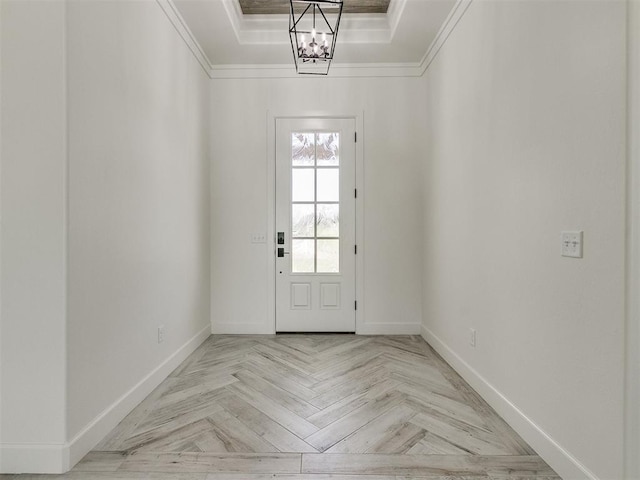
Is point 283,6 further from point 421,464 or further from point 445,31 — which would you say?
point 421,464

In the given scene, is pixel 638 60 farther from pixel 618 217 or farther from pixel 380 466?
pixel 380 466

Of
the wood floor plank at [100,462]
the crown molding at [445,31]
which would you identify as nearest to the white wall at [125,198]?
the wood floor plank at [100,462]

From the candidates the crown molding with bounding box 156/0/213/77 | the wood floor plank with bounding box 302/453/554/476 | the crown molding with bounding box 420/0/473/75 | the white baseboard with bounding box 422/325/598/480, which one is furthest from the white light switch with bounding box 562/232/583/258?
the crown molding with bounding box 156/0/213/77

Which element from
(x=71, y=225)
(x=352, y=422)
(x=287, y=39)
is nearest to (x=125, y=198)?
(x=71, y=225)

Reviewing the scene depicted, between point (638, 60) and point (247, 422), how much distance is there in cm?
245

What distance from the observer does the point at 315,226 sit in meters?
3.84

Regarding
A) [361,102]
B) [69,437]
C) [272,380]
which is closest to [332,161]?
[361,102]

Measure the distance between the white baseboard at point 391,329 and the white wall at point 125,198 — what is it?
182 cm

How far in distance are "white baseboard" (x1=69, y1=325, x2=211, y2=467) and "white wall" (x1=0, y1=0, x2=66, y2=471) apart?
0.32 ft

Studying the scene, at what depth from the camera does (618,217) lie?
1.31 meters

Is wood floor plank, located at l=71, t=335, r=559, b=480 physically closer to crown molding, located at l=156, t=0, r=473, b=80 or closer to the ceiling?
crown molding, located at l=156, t=0, r=473, b=80

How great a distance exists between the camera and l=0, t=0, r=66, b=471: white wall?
1.60m

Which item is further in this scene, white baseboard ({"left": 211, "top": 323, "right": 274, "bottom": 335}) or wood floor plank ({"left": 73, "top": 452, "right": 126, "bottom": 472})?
white baseboard ({"left": 211, "top": 323, "right": 274, "bottom": 335})

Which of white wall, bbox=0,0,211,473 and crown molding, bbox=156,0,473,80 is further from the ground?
crown molding, bbox=156,0,473,80
